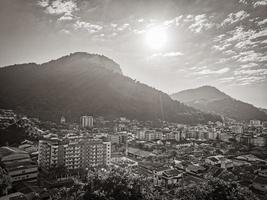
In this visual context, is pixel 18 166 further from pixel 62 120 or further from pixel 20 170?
pixel 62 120

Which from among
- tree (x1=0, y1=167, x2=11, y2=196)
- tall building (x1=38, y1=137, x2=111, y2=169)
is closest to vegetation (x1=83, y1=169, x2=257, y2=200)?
tree (x1=0, y1=167, x2=11, y2=196)

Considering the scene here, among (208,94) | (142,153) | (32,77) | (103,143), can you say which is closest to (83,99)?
(32,77)

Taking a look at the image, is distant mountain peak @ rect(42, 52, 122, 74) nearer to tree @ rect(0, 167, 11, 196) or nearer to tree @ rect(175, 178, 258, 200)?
tree @ rect(0, 167, 11, 196)

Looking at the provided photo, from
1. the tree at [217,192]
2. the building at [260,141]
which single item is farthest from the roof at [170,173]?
the building at [260,141]

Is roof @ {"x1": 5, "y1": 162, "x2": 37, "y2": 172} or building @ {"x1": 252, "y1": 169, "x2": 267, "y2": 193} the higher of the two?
roof @ {"x1": 5, "y1": 162, "x2": 37, "y2": 172}

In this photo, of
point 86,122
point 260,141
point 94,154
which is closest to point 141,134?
point 86,122

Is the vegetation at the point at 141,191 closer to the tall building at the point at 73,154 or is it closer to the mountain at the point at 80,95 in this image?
the tall building at the point at 73,154
